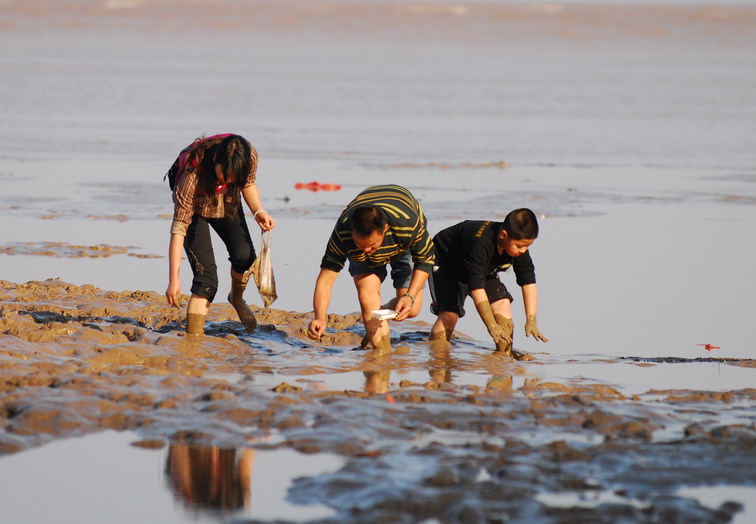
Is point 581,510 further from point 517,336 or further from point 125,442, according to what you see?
point 517,336

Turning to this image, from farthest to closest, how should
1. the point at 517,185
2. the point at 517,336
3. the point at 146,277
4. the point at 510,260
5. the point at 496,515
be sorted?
the point at 517,185 < the point at 146,277 < the point at 517,336 < the point at 510,260 < the point at 496,515

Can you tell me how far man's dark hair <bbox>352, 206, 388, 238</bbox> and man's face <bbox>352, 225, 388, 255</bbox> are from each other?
0.02 m

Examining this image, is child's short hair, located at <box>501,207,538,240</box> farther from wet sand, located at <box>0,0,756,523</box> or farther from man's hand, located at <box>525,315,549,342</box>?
wet sand, located at <box>0,0,756,523</box>

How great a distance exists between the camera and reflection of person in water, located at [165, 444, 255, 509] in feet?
15.4

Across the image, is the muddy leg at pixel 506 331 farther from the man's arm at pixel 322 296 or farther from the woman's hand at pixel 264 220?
the woman's hand at pixel 264 220

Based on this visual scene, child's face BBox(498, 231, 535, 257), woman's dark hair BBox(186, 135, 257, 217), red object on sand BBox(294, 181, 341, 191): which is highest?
red object on sand BBox(294, 181, 341, 191)

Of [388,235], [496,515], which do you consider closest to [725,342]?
[388,235]

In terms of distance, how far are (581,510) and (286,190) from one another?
1059cm

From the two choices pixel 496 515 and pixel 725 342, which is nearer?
pixel 496 515

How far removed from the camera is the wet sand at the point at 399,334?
486cm

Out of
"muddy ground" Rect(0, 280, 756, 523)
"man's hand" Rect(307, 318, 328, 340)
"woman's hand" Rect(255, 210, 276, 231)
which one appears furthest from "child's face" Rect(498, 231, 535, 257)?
"woman's hand" Rect(255, 210, 276, 231)

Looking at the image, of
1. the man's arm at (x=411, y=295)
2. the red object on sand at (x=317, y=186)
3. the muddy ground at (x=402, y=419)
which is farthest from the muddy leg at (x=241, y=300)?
the red object on sand at (x=317, y=186)

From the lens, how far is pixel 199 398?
5938 millimetres

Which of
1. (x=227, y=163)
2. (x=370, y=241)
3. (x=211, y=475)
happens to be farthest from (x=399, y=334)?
(x=211, y=475)
